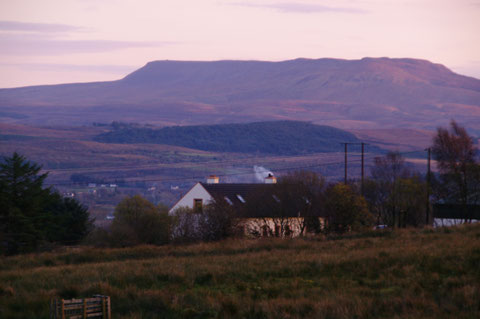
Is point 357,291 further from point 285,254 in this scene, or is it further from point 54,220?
point 54,220

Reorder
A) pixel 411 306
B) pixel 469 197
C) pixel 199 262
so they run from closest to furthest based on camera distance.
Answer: pixel 411 306, pixel 199 262, pixel 469 197

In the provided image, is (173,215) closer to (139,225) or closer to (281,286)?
(139,225)

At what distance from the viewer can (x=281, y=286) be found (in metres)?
17.1

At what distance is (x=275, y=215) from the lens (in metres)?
49.0

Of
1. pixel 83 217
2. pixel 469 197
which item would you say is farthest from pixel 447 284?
pixel 469 197

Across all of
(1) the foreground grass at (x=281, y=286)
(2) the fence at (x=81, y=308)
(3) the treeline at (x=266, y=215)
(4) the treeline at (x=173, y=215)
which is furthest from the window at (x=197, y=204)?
(2) the fence at (x=81, y=308)

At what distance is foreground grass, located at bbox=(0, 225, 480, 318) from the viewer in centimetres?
1405

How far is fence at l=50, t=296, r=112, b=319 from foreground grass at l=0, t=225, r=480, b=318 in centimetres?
41

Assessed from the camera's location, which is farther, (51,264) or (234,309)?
(51,264)

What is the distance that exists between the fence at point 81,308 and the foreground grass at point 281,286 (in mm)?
412

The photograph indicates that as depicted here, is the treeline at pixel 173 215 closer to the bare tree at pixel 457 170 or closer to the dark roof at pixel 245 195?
the dark roof at pixel 245 195

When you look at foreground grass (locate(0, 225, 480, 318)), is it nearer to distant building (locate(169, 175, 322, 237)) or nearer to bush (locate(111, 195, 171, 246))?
bush (locate(111, 195, 171, 246))

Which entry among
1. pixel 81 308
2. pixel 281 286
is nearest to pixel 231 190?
pixel 281 286

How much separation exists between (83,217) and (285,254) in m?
31.8
